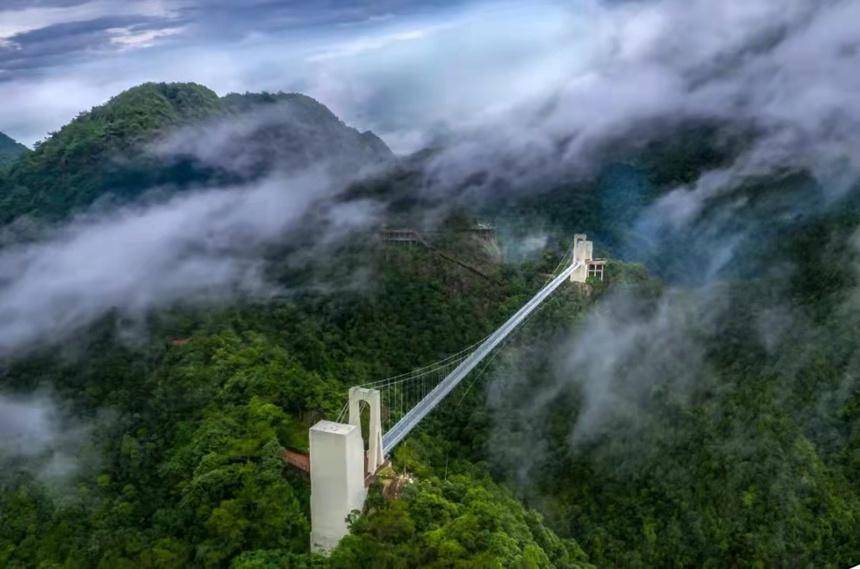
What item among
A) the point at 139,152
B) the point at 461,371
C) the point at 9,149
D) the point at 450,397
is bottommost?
the point at 450,397

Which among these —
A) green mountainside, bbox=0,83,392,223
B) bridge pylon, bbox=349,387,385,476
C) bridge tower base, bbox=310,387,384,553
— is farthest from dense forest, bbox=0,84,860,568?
bridge pylon, bbox=349,387,385,476

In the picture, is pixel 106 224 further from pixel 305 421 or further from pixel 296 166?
pixel 305 421

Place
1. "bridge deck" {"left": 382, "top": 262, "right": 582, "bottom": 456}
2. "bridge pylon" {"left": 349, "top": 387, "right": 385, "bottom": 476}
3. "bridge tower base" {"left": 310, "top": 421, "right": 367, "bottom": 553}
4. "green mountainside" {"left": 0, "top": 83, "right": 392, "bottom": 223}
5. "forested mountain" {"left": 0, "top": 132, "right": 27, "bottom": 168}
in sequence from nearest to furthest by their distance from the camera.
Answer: "bridge tower base" {"left": 310, "top": 421, "right": 367, "bottom": 553}
"bridge pylon" {"left": 349, "top": 387, "right": 385, "bottom": 476}
"bridge deck" {"left": 382, "top": 262, "right": 582, "bottom": 456}
"green mountainside" {"left": 0, "top": 83, "right": 392, "bottom": 223}
"forested mountain" {"left": 0, "top": 132, "right": 27, "bottom": 168}

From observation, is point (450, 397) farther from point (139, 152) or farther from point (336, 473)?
point (139, 152)

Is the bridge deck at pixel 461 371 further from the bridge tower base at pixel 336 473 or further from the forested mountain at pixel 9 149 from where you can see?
the forested mountain at pixel 9 149

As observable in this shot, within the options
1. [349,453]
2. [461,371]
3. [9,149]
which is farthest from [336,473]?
[9,149]

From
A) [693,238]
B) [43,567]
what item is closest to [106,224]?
[43,567]

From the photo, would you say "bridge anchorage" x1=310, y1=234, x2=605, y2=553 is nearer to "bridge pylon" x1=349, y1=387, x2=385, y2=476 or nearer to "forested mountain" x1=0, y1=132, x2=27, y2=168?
"bridge pylon" x1=349, y1=387, x2=385, y2=476
